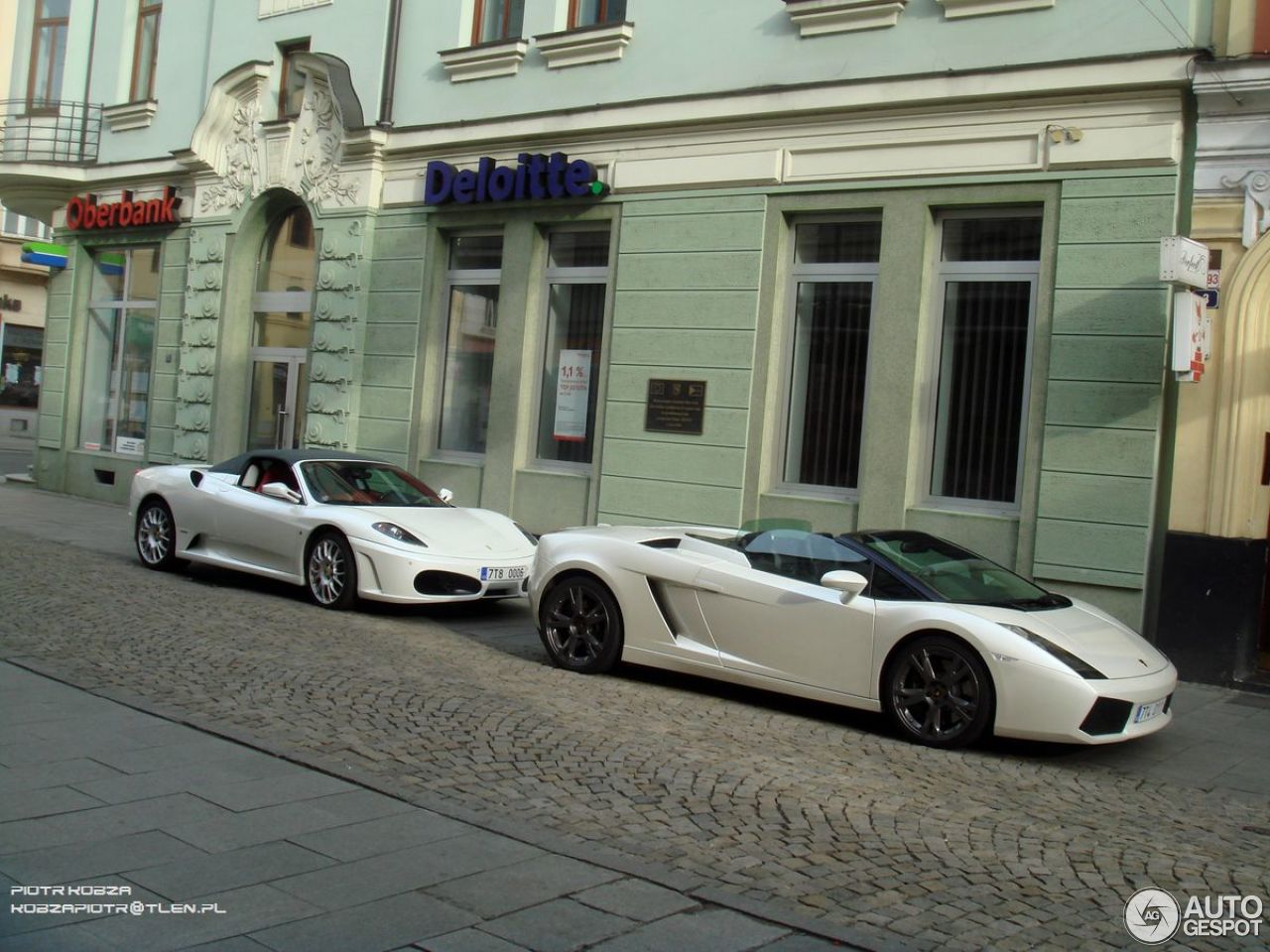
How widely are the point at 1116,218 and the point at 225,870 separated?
9248 mm

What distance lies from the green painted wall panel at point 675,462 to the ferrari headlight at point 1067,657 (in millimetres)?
6078

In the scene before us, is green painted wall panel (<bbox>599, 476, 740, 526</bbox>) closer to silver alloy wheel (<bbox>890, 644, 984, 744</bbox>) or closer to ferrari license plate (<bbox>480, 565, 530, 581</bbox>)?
ferrari license plate (<bbox>480, 565, 530, 581</bbox>)

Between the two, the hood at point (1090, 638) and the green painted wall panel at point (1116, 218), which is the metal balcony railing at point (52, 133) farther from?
the hood at point (1090, 638)

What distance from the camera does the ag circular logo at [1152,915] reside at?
14.5ft

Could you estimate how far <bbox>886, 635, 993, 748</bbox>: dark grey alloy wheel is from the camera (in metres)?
7.11

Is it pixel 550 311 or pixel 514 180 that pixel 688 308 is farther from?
pixel 514 180

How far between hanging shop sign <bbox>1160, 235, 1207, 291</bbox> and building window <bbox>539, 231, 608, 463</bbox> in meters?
6.57

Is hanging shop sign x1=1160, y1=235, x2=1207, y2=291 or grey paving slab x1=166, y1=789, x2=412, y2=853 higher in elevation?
hanging shop sign x1=1160, y1=235, x2=1207, y2=291

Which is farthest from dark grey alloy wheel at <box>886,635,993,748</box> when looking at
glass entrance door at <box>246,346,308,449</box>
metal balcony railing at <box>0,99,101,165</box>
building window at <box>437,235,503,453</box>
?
metal balcony railing at <box>0,99,101,165</box>

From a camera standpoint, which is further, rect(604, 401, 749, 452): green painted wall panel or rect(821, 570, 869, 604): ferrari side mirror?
rect(604, 401, 749, 452): green painted wall panel

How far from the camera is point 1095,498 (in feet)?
35.5

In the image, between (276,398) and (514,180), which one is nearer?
(514,180)

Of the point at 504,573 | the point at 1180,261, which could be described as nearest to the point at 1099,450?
the point at 1180,261

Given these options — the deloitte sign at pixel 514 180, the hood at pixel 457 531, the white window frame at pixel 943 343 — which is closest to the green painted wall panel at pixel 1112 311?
the white window frame at pixel 943 343
